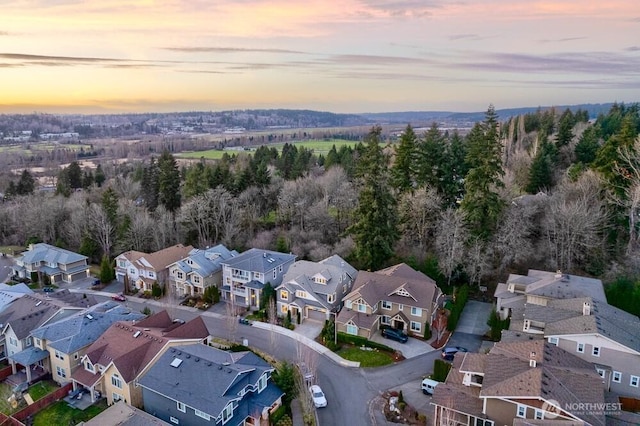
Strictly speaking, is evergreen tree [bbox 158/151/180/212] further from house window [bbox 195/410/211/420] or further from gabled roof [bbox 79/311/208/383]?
house window [bbox 195/410/211/420]

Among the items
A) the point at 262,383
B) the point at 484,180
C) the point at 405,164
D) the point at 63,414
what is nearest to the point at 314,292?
the point at 262,383

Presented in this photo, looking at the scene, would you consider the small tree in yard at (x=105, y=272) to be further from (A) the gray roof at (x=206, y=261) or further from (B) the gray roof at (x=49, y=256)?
(A) the gray roof at (x=206, y=261)

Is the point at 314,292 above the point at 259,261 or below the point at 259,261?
below

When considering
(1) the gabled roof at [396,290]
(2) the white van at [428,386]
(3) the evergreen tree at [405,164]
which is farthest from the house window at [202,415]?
(3) the evergreen tree at [405,164]

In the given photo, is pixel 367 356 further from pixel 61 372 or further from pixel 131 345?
pixel 61 372

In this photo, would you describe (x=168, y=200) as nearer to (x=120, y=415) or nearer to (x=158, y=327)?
(x=158, y=327)

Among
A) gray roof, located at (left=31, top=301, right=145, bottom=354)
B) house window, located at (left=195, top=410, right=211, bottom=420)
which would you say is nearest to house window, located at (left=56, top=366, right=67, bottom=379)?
gray roof, located at (left=31, top=301, right=145, bottom=354)
